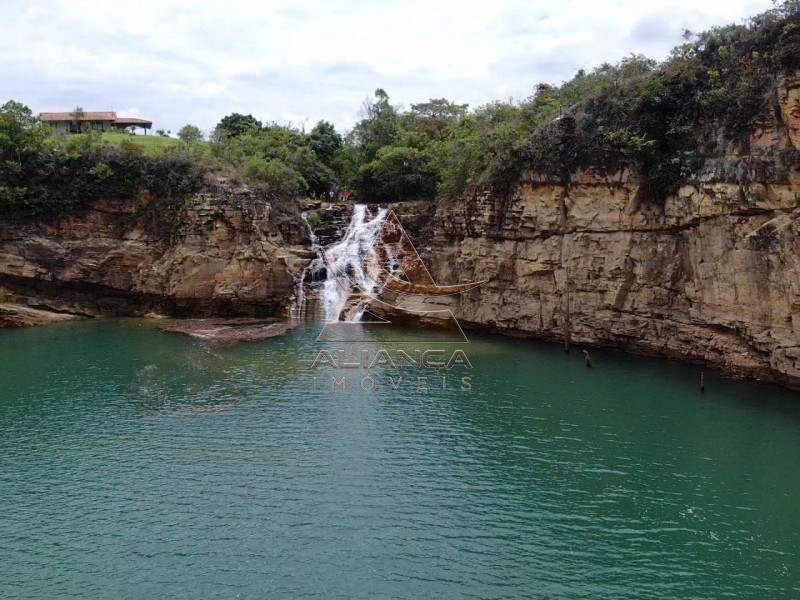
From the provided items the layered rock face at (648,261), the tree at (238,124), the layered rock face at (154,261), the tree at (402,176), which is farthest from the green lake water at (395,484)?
the tree at (238,124)

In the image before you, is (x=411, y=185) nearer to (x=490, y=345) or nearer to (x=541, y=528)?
(x=490, y=345)

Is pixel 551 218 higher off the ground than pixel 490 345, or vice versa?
pixel 551 218

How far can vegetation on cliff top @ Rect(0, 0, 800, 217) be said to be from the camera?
29.1 meters

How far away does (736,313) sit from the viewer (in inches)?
1116

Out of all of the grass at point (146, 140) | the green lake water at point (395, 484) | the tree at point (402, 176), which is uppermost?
the grass at point (146, 140)

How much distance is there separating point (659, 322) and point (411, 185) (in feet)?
78.2

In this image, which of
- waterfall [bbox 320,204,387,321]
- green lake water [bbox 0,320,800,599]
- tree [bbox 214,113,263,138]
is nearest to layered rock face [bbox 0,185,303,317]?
waterfall [bbox 320,204,387,321]

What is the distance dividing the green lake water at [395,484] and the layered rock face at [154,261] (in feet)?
42.9

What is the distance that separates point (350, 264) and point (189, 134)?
80.3ft

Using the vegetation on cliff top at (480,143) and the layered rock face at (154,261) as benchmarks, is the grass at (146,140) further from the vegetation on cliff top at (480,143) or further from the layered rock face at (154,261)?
the layered rock face at (154,261)

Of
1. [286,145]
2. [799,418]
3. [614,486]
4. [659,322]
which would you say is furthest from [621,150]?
[286,145]

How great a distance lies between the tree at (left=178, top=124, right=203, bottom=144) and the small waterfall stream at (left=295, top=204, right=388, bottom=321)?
18.3 meters

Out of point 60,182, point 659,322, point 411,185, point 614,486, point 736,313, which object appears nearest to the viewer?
point 614,486

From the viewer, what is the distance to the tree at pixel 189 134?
58000 millimetres
